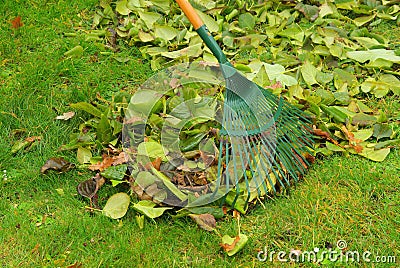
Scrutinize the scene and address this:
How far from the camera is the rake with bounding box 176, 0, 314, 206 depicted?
2445 millimetres

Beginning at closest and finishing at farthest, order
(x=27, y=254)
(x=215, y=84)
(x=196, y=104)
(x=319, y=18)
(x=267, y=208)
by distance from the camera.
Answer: (x=27, y=254), (x=267, y=208), (x=196, y=104), (x=215, y=84), (x=319, y=18)

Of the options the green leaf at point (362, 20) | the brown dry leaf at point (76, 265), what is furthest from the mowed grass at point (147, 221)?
the green leaf at point (362, 20)

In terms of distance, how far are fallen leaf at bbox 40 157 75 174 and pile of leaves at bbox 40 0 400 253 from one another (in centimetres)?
6

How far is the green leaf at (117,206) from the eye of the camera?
7.87 feet

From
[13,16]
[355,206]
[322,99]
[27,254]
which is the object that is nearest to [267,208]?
[355,206]

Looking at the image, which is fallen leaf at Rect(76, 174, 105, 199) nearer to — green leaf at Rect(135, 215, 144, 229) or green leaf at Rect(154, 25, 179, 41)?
green leaf at Rect(135, 215, 144, 229)

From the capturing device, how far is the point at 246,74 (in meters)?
3.03

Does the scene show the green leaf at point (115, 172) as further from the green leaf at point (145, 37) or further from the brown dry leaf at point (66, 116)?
the green leaf at point (145, 37)

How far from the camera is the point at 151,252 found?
2.26 metres

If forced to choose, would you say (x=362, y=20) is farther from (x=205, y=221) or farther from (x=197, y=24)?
(x=205, y=221)

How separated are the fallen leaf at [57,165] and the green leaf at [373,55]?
166cm

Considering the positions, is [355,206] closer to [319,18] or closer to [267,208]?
[267,208]

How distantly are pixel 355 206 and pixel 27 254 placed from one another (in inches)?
53.3

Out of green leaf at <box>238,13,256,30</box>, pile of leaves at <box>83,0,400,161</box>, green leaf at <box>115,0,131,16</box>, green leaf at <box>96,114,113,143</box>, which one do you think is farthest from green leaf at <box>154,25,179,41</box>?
green leaf at <box>96,114,113,143</box>
